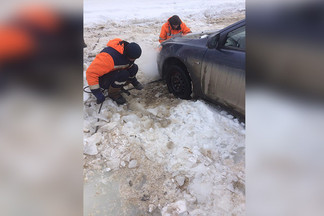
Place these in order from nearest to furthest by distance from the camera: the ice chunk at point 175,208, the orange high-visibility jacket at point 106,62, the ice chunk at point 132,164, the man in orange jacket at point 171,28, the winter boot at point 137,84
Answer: the ice chunk at point 175,208, the ice chunk at point 132,164, the orange high-visibility jacket at point 106,62, the winter boot at point 137,84, the man in orange jacket at point 171,28

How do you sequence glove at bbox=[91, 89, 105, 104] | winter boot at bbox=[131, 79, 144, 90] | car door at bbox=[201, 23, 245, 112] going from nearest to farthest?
car door at bbox=[201, 23, 245, 112] → glove at bbox=[91, 89, 105, 104] → winter boot at bbox=[131, 79, 144, 90]

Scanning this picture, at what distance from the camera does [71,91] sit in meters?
0.76

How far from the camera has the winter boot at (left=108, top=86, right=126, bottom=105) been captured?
12.3ft

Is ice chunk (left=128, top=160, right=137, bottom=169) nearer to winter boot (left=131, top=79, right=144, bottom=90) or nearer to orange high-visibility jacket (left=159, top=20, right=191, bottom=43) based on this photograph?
winter boot (left=131, top=79, right=144, bottom=90)

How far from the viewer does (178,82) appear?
148 inches

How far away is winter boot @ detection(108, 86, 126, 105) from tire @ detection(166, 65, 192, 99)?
89 centimetres

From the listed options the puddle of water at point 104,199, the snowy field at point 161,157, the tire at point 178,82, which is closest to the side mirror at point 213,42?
the tire at point 178,82

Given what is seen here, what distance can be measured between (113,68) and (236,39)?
74.3 inches

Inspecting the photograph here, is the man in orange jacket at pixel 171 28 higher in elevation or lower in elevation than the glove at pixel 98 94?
higher

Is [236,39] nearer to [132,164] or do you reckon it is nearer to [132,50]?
[132,50]

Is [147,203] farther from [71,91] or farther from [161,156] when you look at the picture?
[71,91]

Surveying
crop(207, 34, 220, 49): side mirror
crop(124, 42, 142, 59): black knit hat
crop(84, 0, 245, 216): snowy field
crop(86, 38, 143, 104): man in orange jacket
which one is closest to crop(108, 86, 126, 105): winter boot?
crop(86, 38, 143, 104): man in orange jacket

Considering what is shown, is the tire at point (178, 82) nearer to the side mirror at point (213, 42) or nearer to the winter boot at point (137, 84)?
the winter boot at point (137, 84)

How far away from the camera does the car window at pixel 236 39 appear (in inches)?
101
